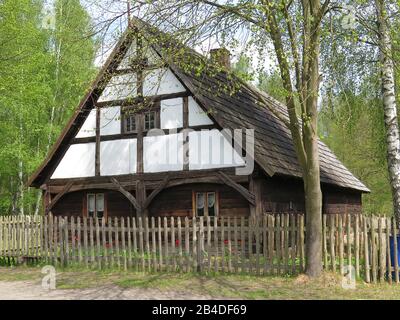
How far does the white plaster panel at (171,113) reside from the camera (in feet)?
51.3

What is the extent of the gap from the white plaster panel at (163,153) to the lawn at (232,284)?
4.41m

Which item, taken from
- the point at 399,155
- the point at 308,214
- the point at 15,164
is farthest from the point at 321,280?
the point at 15,164

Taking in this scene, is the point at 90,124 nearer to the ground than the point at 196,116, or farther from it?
farther from it

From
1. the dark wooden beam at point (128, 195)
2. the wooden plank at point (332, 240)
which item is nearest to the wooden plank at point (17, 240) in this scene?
the dark wooden beam at point (128, 195)

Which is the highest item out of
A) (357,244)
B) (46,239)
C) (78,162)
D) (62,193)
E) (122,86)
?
(122,86)

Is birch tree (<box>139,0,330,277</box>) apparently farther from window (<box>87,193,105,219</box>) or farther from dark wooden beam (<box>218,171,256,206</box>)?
window (<box>87,193,105,219</box>)

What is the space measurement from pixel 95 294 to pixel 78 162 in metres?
8.72

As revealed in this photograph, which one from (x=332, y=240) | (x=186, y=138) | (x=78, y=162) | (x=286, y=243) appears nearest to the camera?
(x=332, y=240)

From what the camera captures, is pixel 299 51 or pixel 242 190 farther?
pixel 242 190

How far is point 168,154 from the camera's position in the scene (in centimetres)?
1571

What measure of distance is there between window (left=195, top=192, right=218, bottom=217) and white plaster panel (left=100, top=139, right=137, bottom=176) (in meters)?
2.43

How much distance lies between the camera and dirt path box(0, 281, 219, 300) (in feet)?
30.1

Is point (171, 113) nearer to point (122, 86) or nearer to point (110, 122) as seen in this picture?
point (122, 86)

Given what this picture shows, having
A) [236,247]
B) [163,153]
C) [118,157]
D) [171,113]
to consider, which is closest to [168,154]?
[163,153]
